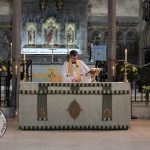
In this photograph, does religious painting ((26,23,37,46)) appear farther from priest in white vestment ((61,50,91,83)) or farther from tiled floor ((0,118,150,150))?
tiled floor ((0,118,150,150))

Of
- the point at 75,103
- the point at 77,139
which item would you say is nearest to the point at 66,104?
the point at 75,103

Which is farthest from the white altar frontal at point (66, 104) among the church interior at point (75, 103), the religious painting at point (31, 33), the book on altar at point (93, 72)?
the religious painting at point (31, 33)

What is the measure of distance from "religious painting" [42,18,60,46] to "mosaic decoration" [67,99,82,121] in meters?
13.6

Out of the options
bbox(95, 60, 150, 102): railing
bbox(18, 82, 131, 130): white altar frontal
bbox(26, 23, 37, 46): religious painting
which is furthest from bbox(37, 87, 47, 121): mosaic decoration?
bbox(26, 23, 37, 46): religious painting

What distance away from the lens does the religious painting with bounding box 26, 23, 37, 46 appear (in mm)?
22328

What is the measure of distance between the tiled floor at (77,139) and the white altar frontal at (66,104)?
22cm

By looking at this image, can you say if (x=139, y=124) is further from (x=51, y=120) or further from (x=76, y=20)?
(x=76, y=20)

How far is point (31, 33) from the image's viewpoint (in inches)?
880

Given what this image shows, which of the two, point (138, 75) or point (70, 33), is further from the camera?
point (70, 33)

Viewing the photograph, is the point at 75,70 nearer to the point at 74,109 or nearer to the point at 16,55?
the point at 74,109

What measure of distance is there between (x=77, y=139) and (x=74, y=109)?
128 centimetres

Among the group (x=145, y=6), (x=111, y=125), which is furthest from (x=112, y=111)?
(x=145, y=6)

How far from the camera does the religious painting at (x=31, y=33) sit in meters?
22.3

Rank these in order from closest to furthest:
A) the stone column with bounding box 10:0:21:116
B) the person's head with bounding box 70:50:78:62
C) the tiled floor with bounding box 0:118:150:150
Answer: the tiled floor with bounding box 0:118:150:150 → the person's head with bounding box 70:50:78:62 → the stone column with bounding box 10:0:21:116
